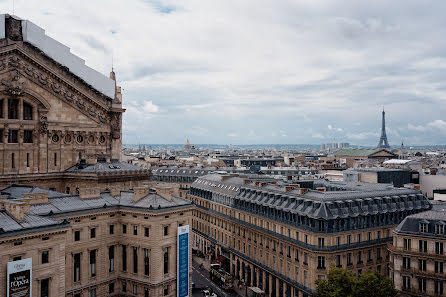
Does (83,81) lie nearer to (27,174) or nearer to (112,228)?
(27,174)

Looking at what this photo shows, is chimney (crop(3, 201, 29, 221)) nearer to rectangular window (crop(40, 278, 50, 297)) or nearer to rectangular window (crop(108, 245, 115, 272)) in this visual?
rectangular window (crop(40, 278, 50, 297))

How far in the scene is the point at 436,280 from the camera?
65938mm

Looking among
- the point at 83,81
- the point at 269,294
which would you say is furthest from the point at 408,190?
the point at 83,81

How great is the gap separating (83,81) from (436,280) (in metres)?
63.9

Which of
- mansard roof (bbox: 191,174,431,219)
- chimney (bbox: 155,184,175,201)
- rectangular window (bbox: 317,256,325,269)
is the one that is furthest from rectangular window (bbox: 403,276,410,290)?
chimney (bbox: 155,184,175,201)

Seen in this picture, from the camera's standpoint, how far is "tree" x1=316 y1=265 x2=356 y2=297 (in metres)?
60.1

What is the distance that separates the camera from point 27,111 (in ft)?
238

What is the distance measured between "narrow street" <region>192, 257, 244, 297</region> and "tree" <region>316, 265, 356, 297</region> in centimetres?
2892

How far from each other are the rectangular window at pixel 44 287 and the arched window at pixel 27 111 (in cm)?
→ 3047

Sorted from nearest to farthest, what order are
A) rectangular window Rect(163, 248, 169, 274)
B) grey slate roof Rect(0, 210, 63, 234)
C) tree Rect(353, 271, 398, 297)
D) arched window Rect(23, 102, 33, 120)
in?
1. grey slate roof Rect(0, 210, 63, 234)
2. tree Rect(353, 271, 398, 297)
3. rectangular window Rect(163, 248, 169, 274)
4. arched window Rect(23, 102, 33, 120)

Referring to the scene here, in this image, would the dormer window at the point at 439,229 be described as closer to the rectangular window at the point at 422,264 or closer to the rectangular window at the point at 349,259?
the rectangular window at the point at 422,264

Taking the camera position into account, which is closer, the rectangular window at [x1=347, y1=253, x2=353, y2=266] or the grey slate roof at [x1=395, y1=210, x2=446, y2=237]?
the grey slate roof at [x1=395, y1=210, x2=446, y2=237]

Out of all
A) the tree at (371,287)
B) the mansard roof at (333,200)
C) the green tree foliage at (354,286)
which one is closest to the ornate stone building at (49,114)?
the mansard roof at (333,200)

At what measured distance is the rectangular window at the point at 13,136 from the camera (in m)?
70.2
